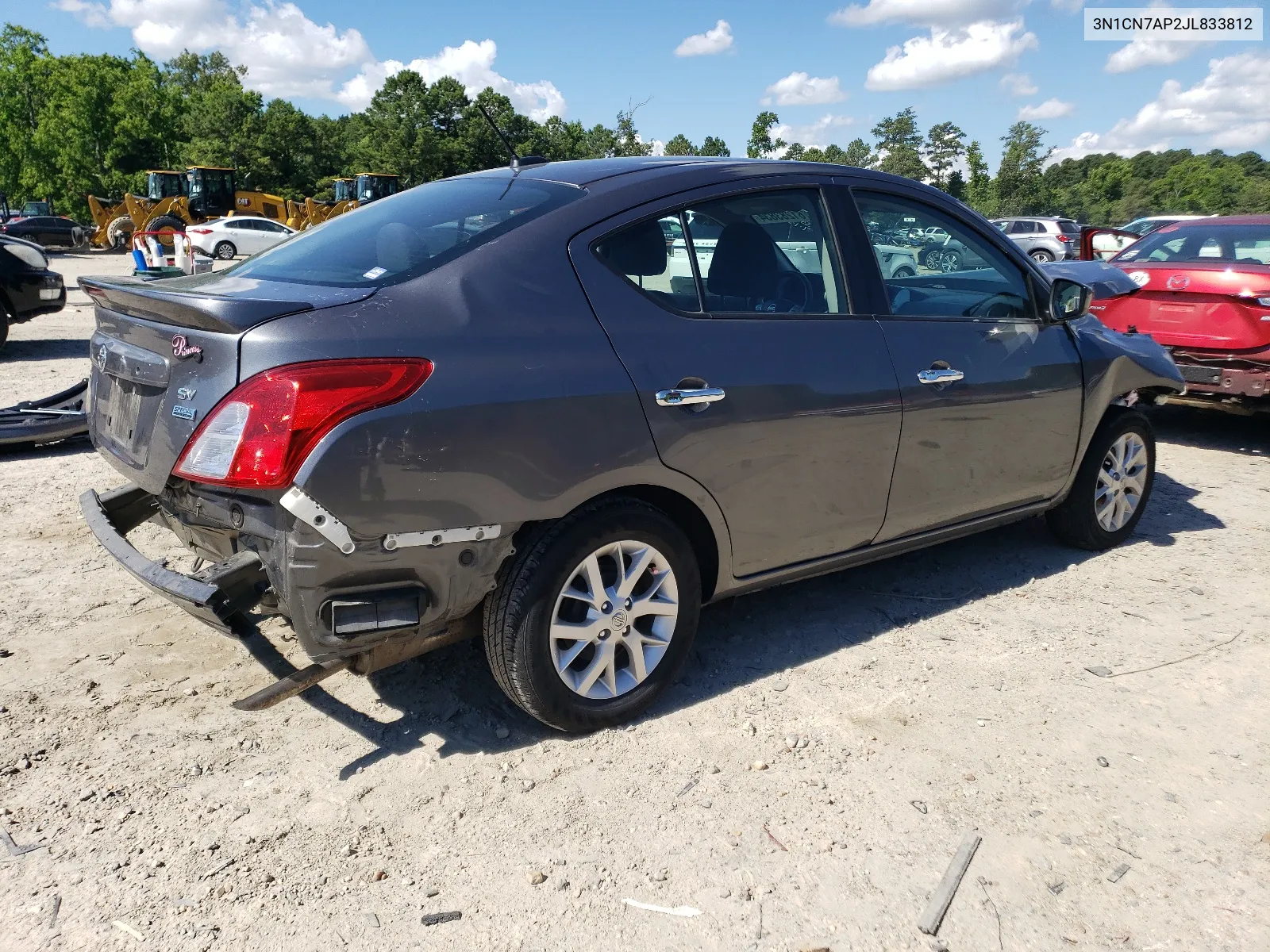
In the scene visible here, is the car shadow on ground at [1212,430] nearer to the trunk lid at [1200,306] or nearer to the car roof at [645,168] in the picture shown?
the trunk lid at [1200,306]

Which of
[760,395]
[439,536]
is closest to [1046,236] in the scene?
[760,395]

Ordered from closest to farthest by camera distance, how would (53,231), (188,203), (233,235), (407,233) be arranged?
1. (407,233)
2. (233,235)
3. (188,203)
4. (53,231)

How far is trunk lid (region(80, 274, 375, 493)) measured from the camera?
2506 millimetres

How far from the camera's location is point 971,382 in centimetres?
380

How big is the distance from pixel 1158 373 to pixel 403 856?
169 inches

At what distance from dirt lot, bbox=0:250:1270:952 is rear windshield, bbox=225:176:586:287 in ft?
4.45

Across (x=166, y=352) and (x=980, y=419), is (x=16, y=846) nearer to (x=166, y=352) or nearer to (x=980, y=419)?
(x=166, y=352)

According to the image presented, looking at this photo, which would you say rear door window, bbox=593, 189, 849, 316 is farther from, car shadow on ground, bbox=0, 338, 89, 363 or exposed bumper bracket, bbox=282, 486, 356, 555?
car shadow on ground, bbox=0, 338, 89, 363

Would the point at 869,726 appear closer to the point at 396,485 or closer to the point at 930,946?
the point at 930,946

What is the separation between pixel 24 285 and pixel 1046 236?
28.5 metres

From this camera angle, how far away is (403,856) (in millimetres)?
2488

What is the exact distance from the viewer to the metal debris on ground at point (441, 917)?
226 cm

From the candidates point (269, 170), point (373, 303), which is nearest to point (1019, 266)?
point (373, 303)

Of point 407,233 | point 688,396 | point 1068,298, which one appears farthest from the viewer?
point 1068,298
